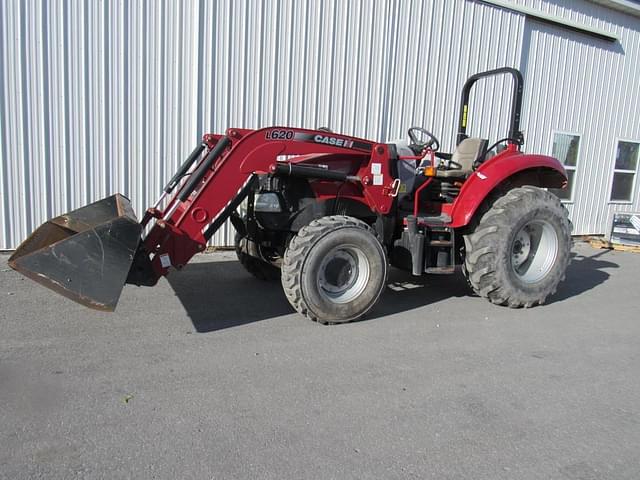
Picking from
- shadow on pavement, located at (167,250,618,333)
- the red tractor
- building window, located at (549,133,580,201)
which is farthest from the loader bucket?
building window, located at (549,133,580,201)

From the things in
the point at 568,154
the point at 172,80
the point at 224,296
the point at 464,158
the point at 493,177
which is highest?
the point at 172,80

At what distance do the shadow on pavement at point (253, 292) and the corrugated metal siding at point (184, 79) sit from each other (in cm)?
184

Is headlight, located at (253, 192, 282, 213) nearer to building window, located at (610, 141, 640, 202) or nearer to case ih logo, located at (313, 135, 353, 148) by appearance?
case ih logo, located at (313, 135, 353, 148)

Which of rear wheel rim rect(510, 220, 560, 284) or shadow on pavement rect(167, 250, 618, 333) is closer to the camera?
shadow on pavement rect(167, 250, 618, 333)

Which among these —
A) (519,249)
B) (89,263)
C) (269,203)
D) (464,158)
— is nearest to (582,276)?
(519,249)

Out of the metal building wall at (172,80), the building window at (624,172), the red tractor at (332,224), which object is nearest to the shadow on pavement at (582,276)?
the red tractor at (332,224)

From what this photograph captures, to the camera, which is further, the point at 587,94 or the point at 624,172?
the point at 624,172

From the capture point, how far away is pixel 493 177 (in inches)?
220

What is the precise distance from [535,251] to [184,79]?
5483 mm

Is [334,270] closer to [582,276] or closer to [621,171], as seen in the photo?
[582,276]

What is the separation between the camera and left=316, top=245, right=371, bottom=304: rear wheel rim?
4.89 m

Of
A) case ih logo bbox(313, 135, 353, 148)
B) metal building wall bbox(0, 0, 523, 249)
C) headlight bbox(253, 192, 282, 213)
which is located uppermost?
metal building wall bbox(0, 0, 523, 249)

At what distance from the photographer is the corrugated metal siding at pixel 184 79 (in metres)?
6.97

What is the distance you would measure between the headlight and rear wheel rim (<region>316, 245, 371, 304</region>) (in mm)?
756
